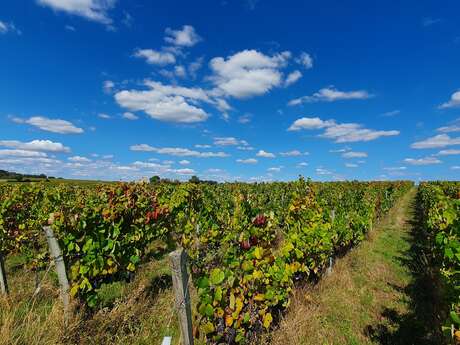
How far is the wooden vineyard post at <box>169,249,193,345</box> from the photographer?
8.67ft

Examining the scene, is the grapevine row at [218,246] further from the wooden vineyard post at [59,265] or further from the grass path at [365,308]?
the grass path at [365,308]

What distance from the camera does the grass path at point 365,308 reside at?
417cm

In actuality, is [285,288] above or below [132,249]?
below

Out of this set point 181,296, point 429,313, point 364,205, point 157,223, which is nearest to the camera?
point 181,296

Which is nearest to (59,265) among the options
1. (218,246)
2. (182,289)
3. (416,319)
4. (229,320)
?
(182,289)

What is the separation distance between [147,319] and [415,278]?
5.85m

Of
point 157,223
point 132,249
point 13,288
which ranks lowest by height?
point 13,288

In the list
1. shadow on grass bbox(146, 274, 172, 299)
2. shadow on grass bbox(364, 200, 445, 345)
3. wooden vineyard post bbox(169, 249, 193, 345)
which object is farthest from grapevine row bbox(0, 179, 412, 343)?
shadow on grass bbox(364, 200, 445, 345)

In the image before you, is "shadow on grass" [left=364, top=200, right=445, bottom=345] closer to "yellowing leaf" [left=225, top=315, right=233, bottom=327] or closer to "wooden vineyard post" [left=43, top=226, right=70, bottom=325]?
"yellowing leaf" [left=225, top=315, right=233, bottom=327]

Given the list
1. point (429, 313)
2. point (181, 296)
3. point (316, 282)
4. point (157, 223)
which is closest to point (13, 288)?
point (157, 223)

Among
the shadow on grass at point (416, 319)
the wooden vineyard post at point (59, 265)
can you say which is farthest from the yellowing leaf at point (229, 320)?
the shadow on grass at point (416, 319)

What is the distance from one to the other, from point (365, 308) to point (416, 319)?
0.75m

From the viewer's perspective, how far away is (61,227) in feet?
13.8

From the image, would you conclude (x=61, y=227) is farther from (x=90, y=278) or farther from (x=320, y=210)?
(x=320, y=210)
